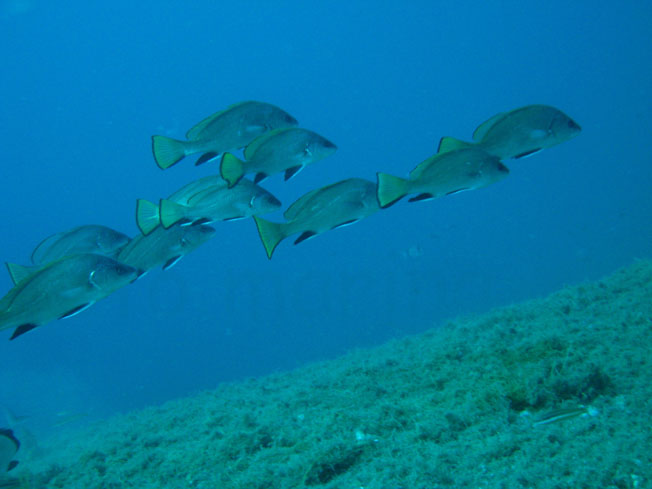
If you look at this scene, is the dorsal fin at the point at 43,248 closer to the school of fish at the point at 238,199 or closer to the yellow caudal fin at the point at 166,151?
the school of fish at the point at 238,199

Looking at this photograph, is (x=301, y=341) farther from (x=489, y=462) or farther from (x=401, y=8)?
(x=401, y=8)

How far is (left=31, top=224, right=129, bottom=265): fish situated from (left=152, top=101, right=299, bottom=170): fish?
943mm

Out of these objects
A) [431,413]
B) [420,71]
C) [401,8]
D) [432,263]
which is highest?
[401,8]

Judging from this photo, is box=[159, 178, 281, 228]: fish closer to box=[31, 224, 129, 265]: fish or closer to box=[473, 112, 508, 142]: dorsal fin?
box=[31, 224, 129, 265]: fish

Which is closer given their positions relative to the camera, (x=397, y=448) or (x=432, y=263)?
(x=397, y=448)

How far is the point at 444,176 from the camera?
366cm

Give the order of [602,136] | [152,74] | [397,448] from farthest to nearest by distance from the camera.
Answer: [152,74] → [602,136] → [397,448]

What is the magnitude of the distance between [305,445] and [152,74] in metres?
112

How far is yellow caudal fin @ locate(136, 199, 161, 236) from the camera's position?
3.97 m

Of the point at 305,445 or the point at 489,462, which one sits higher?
the point at 305,445

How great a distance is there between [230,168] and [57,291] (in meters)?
1.72

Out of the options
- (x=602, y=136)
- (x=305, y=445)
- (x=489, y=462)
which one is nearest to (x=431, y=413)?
(x=489, y=462)

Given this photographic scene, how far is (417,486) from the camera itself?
2.98 meters

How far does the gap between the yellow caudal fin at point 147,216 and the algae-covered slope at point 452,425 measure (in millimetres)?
2213
